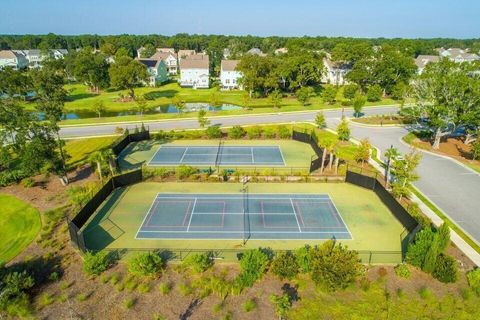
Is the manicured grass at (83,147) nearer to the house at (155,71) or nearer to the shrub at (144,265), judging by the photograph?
the shrub at (144,265)

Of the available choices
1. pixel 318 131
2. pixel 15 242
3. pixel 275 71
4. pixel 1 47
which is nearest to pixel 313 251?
pixel 15 242

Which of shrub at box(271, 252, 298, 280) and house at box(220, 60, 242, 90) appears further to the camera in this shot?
house at box(220, 60, 242, 90)

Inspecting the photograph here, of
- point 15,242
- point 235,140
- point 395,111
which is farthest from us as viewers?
point 395,111

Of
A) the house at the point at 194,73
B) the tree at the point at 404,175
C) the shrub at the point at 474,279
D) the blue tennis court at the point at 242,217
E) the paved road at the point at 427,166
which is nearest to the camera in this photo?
the shrub at the point at 474,279

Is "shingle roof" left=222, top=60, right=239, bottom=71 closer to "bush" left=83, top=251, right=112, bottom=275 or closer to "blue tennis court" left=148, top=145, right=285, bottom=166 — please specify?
"blue tennis court" left=148, top=145, right=285, bottom=166

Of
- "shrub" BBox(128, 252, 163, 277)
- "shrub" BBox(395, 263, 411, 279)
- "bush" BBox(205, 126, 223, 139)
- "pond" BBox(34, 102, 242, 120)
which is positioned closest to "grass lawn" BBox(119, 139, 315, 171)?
"bush" BBox(205, 126, 223, 139)

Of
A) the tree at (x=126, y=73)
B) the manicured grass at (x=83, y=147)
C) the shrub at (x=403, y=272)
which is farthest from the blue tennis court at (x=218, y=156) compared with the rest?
the tree at (x=126, y=73)

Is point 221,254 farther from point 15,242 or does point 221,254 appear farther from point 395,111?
point 395,111
